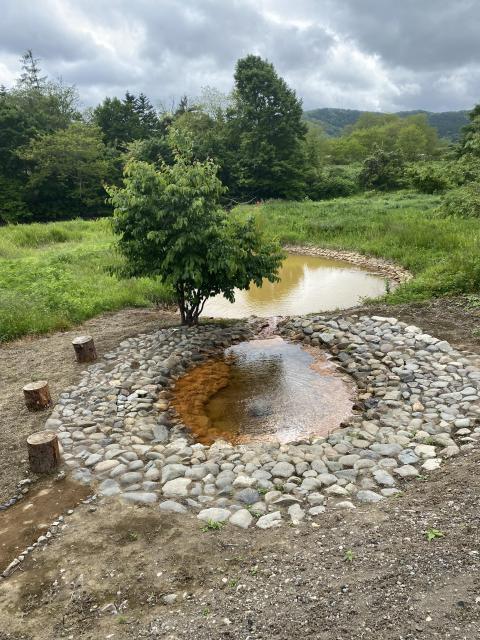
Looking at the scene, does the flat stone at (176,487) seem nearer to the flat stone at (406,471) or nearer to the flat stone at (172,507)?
the flat stone at (172,507)

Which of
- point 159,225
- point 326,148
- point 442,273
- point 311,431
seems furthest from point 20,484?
point 326,148

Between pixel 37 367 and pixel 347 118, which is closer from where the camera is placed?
pixel 37 367

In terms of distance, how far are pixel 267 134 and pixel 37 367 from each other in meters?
31.7

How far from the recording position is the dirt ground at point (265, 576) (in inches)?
143

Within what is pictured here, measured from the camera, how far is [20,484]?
19.6ft

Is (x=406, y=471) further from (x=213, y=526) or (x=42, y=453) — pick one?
(x=42, y=453)

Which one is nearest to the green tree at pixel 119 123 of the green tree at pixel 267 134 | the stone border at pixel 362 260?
the green tree at pixel 267 134

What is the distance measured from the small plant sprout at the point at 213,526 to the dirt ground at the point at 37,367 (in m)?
2.59

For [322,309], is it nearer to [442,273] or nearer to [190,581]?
[442,273]

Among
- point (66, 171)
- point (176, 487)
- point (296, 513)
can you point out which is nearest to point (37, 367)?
point (176, 487)

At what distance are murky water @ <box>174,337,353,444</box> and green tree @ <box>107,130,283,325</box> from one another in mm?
1967

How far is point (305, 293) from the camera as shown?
16.2 meters

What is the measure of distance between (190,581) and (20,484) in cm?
292

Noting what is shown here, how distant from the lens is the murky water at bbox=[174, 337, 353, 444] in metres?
7.75
